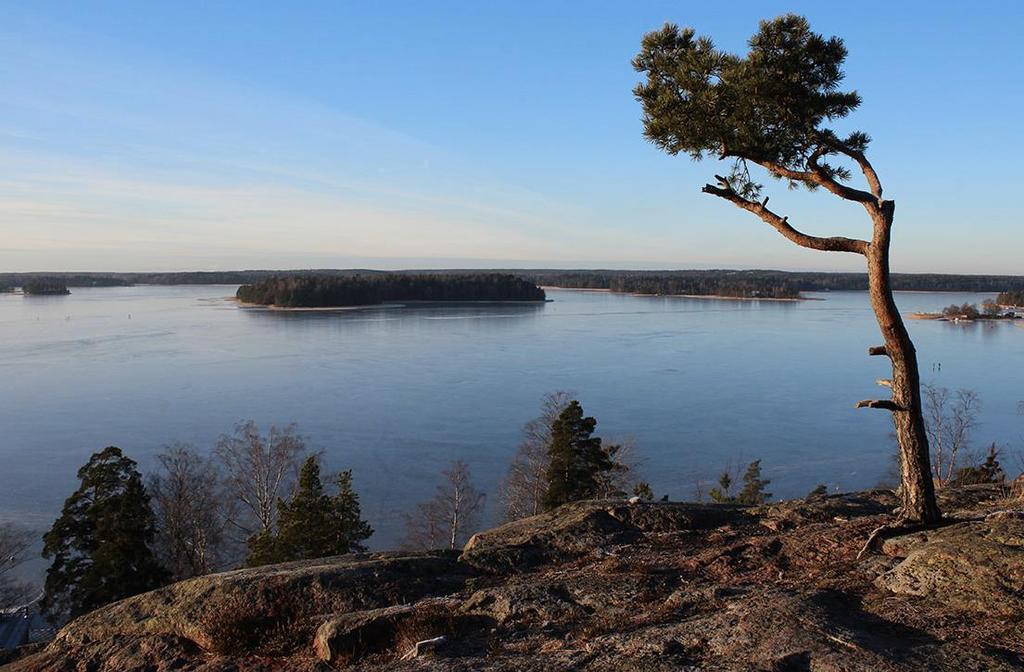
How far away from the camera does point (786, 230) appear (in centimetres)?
525

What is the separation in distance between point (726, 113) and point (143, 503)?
12.9 meters

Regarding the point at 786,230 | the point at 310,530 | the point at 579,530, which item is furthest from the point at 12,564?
the point at 786,230

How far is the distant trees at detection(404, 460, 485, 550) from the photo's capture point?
16172 mm

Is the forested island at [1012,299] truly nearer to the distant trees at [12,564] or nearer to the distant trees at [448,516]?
the distant trees at [448,516]

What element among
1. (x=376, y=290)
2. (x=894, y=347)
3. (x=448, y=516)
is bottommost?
(x=448, y=516)

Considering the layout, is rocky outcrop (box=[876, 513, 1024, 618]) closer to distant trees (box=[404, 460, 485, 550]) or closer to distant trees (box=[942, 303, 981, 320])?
distant trees (box=[404, 460, 485, 550])

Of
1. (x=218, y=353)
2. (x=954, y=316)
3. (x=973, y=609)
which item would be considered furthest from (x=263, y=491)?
(x=954, y=316)

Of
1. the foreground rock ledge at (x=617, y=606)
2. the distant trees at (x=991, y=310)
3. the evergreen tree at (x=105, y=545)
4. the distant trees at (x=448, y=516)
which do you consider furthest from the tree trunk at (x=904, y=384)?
the distant trees at (x=991, y=310)

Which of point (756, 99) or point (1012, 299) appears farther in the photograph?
point (1012, 299)

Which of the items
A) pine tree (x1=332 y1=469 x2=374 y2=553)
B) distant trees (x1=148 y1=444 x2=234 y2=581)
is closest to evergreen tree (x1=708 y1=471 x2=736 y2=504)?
pine tree (x1=332 y1=469 x2=374 y2=553)

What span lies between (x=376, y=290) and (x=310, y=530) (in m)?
86.8

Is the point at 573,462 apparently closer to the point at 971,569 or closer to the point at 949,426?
the point at 971,569

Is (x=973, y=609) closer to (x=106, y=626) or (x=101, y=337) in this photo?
(x=106, y=626)

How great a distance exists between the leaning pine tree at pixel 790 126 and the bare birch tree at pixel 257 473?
49.0ft
